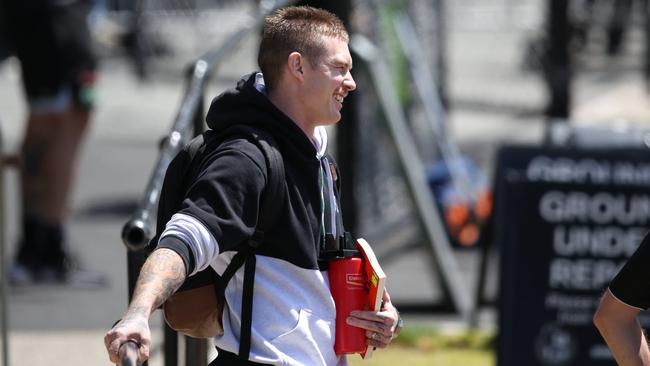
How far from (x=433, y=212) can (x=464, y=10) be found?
15.7 meters

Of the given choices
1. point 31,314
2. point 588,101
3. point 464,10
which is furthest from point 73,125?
point 464,10

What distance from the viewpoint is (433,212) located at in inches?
320

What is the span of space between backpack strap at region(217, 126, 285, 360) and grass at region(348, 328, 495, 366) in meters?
3.63

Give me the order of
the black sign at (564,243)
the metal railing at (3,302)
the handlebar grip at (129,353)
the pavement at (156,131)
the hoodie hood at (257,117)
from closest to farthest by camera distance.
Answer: the handlebar grip at (129,353) → the hoodie hood at (257,117) → the metal railing at (3,302) → the black sign at (564,243) → the pavement at (156,131)

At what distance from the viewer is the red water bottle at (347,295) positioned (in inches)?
122

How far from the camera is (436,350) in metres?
7.00

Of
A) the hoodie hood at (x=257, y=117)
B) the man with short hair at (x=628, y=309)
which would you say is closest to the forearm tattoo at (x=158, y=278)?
the hoodie hood at (x=257, y=117)

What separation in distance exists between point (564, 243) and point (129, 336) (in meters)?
4.21

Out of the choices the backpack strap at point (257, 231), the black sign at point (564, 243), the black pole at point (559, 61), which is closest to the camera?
the backpack strap at point (257, 231)

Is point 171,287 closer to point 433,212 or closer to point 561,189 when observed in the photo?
point 561,189

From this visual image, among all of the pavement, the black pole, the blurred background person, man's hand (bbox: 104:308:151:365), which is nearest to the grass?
the pavement

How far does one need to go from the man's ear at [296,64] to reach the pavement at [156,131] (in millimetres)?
2954

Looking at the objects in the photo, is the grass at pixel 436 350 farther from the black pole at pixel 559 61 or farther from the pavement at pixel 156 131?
the black pole at pixel 559 61

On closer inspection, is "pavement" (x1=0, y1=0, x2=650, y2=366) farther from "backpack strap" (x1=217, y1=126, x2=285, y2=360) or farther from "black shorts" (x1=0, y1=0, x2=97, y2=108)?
"backpack strap" (x1=217, y1=126, x2=285, y2=360)
